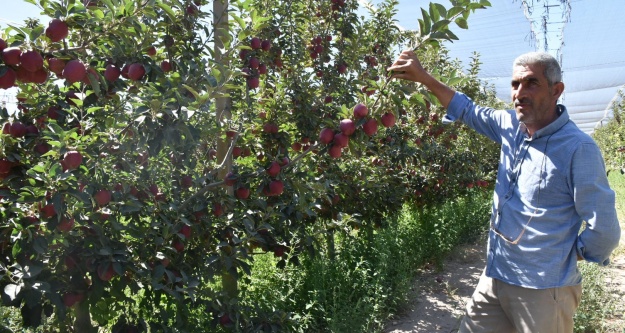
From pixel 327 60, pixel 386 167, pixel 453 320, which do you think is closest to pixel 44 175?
pixel 327 60

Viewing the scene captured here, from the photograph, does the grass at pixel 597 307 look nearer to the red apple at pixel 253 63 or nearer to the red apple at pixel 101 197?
the red apple at pixel 253 63

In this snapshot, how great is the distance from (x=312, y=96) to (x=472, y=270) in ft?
8.32

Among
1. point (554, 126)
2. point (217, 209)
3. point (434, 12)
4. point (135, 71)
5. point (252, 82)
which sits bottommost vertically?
point (217, 209)

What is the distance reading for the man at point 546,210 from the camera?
5.34 ft

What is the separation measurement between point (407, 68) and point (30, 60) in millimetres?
1139

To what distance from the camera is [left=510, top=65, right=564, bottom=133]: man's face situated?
5.69 feet

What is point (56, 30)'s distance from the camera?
4.81 feet

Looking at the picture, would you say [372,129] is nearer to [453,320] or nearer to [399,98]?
[399,98]

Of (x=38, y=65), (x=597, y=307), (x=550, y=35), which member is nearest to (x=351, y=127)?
(x=38, y=65)

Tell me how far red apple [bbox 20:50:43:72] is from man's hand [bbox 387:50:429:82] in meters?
1.06

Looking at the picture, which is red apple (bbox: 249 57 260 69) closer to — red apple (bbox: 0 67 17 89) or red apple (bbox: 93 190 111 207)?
red apple (bbox: 93 190 111 207)

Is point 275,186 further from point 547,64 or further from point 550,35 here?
point 550,35

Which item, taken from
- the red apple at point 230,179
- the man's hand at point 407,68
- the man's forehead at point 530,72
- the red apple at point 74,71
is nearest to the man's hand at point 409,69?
the man's hand at point 407,68

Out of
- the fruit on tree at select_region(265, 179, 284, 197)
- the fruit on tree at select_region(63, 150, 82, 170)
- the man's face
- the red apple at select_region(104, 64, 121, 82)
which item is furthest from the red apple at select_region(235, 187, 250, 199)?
the man's face
